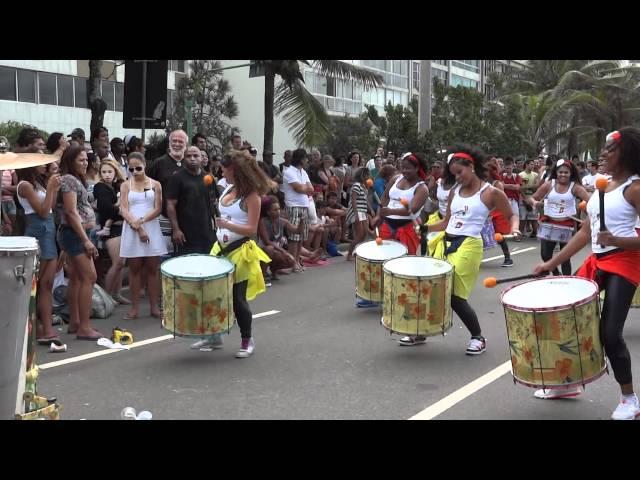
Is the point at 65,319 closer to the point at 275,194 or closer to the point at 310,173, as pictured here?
the point at 275,194

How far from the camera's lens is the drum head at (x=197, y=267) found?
6547mm

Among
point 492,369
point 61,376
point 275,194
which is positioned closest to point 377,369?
point 492,369

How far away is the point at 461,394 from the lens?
5.88 metres

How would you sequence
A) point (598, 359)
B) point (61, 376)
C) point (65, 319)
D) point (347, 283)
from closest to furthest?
point (598, 359) < point (61, 376) < point (65, 319) < point (347, 283)

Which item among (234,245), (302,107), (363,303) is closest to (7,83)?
(302,107)

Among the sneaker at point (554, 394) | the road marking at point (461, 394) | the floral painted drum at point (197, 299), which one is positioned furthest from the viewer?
the floral painted drum at point (197, 299)

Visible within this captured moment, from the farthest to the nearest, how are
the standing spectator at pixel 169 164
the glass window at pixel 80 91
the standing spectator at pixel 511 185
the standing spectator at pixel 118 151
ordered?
the glass window at pixel 80 91 → the standing spectator at pixel 511 185 → the standing spectator at pixel 118 151 → the standing spectator at pixel 169 164

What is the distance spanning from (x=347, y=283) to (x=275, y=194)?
5.99ft

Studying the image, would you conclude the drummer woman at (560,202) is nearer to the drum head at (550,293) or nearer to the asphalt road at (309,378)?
the asphalt road at (309,378)

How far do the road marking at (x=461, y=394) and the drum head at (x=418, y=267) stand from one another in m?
0.89

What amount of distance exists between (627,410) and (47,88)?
3163 cm

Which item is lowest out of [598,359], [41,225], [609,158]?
[598,359]

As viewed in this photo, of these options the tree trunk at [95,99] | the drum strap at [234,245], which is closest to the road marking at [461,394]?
the drum strap at [234,245]

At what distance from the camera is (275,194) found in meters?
12.1
